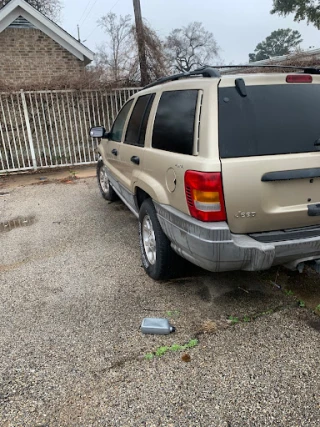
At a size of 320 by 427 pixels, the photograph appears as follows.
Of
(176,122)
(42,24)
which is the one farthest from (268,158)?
(42,24)

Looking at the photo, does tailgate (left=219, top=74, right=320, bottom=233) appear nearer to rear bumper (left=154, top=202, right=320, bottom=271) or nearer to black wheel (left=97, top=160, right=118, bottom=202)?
rear bumper (left=154, top=202, right=320, bottom=271)

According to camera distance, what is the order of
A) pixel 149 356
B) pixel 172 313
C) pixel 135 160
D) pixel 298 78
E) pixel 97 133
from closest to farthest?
1. pixel 149 356
2. pixel 298 78
3. pixel 172 313
4. pixel 135 160
5. pixel 97 133

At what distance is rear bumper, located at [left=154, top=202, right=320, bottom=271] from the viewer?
2.42m

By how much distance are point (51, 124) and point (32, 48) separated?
208 inches

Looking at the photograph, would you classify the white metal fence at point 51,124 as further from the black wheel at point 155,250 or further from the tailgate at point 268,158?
the tailgate at point 268,158

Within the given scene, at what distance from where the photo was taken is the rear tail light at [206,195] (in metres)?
2.38

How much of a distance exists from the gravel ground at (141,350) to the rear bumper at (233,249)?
59 cm

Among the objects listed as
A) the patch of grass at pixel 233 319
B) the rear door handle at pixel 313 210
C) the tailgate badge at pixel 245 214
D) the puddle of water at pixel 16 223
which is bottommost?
the puddle of water at pixel 16 223

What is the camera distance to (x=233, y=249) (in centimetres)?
243

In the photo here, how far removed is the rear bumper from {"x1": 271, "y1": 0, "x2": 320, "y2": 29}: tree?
73.9ft

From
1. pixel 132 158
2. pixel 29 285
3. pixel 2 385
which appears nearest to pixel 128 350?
pixel 2 385

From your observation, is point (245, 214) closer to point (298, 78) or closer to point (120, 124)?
point (298, 78)

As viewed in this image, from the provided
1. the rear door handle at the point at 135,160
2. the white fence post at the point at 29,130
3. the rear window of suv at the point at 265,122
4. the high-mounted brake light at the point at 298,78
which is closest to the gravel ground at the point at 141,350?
the rear door handle at the point at 135,160

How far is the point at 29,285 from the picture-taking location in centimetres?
364
